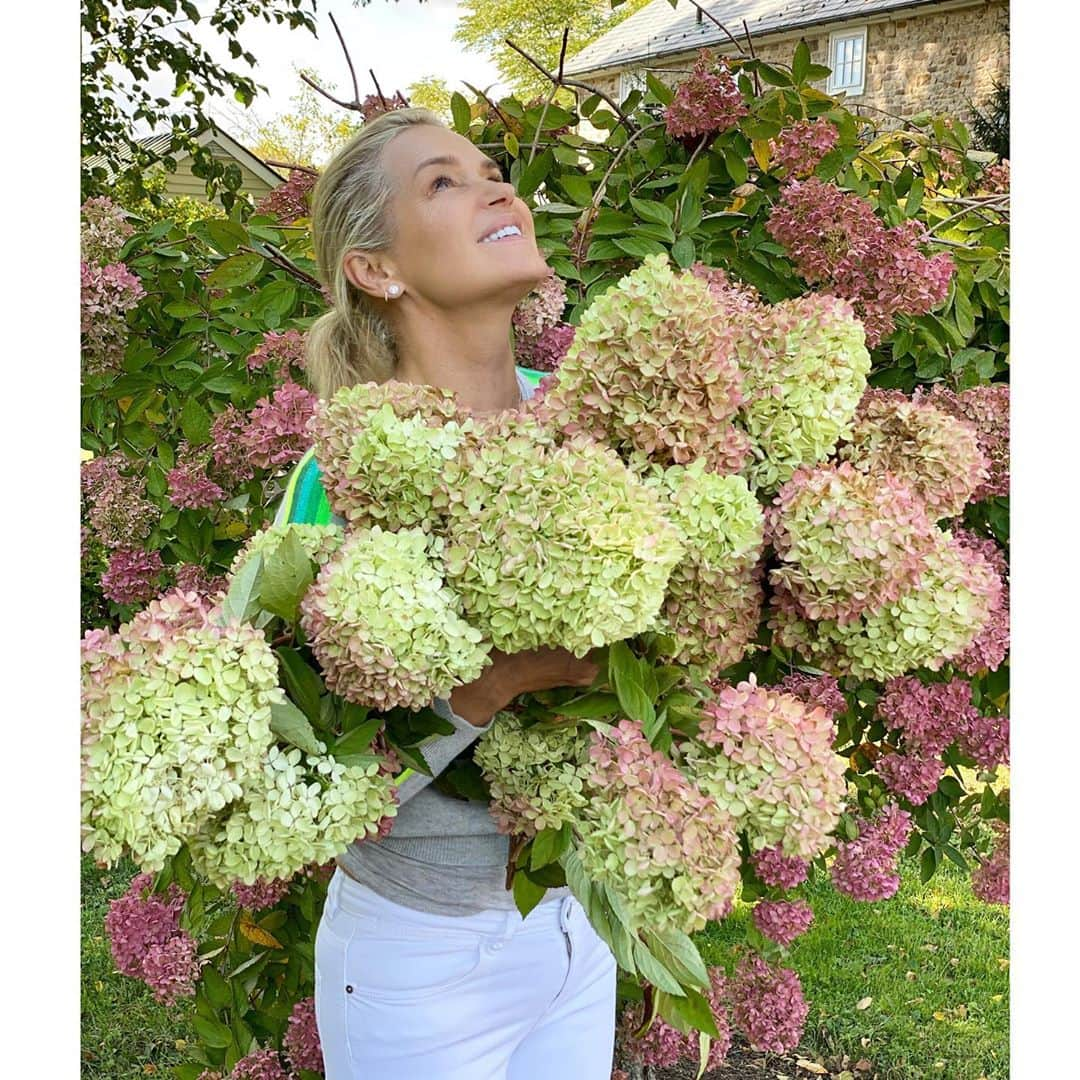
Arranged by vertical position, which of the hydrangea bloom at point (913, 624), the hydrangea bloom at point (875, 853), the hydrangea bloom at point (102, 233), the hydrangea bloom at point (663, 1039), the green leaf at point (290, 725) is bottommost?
the hydrangea bloom at point (663, 1039)

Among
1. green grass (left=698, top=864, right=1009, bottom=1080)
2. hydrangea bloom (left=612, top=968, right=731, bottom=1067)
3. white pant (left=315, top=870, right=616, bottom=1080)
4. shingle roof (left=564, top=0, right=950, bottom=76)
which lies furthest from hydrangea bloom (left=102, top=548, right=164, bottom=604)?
shingle roof (left=564, top=0, right=950, bottom=76)

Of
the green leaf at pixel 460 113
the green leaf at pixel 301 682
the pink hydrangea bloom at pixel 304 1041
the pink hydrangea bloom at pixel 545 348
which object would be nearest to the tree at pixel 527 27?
the green leaf at pixel 460 113

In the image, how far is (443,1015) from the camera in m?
1.23

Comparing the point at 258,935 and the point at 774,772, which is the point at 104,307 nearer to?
the point at 258,935

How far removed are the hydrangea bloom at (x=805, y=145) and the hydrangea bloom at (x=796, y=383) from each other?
896 mm

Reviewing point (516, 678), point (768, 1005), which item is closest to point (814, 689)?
point (516, 678)

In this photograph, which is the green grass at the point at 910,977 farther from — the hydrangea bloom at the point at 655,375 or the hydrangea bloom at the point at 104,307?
the hydrangea bloom at the point at 655,375

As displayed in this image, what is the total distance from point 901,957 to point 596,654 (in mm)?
2716

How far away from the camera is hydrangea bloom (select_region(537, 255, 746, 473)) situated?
0.86 metres

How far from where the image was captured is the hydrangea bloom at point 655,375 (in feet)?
2.84

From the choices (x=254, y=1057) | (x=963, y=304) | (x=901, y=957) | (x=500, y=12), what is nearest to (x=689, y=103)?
(x=963, y=304)

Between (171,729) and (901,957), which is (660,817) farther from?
(901,957)
